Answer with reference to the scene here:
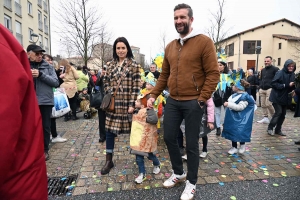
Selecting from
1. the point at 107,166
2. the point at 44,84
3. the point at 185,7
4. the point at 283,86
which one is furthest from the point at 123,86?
the point at 283,86

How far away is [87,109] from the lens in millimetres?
7836

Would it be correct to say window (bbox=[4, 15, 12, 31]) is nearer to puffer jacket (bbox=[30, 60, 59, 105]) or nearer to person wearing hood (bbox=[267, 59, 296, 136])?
puffer jacket (bbox=[30, 60, 59, 105])

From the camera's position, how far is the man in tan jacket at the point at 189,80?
7.84 feet

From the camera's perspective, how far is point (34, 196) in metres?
1.03

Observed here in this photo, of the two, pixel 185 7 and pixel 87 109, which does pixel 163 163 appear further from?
pixel 87 109

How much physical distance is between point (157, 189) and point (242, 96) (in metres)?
2.32

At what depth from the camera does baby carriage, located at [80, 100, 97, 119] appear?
292 inches

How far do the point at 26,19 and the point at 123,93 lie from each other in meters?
28.2

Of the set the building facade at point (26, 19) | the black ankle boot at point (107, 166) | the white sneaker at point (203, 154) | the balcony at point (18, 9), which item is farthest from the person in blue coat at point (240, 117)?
the balcony at point (18, 9)

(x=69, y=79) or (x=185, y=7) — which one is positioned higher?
(x=185, y=7)

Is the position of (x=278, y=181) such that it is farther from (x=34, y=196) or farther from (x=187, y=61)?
(x=34, y=196)

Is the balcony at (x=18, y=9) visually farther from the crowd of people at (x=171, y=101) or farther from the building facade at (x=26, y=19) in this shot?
the crowd of people at (x=171, y=101)

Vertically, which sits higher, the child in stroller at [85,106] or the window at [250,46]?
the window at [250,46]

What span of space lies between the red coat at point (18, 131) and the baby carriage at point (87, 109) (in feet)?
21.3
